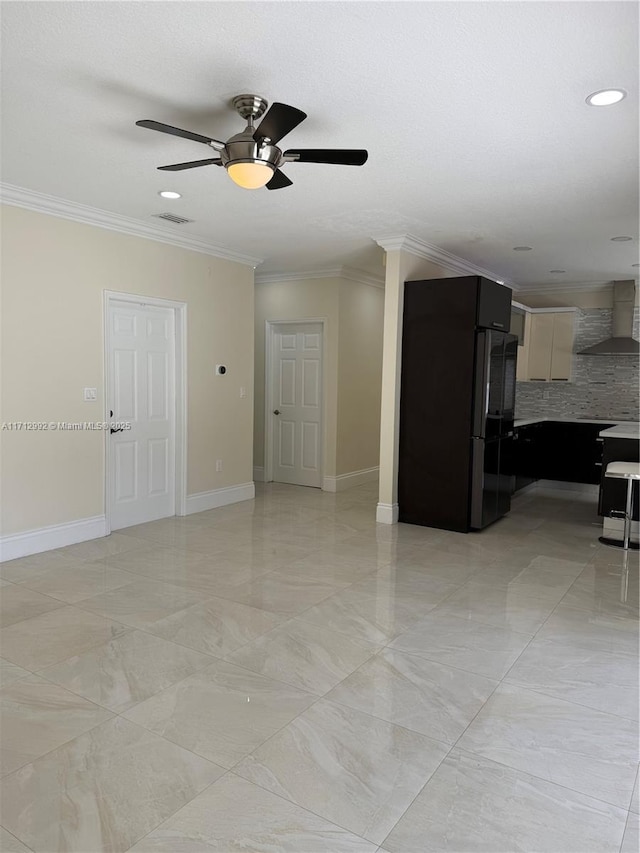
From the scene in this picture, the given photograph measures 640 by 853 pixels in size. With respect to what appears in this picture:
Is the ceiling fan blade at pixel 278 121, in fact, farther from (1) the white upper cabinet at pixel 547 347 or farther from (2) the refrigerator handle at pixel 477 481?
(1) the white upper cabinet at pixel 547 347

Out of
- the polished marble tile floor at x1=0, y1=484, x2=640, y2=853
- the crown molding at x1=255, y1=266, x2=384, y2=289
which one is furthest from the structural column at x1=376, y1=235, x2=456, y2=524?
the crown molding at x1=255, y1=266, x2=384, y2=289

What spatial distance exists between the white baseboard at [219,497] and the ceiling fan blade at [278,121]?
4.01 meters

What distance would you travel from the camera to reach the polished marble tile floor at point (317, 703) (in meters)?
1.91

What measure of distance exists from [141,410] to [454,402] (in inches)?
114

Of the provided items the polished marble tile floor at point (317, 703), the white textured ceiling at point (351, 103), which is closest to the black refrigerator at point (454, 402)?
the white textured ceiling at point (351, 103)

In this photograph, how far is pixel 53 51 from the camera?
2393mm

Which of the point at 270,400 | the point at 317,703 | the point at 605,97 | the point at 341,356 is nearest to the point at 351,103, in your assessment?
the point at 605,97

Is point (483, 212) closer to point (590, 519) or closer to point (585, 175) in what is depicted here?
point (585, 175)

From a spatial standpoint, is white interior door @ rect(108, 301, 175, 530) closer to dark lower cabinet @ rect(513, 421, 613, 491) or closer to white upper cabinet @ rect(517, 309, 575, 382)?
dark lower cabinet @ rect(513, 421, 613, 491)

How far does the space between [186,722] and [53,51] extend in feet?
9.17

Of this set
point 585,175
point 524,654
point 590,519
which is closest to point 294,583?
point 524,654

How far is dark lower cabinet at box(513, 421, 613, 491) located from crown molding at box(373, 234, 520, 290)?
2058mm

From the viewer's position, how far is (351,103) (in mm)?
2756

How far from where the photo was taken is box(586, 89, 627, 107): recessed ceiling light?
255cm
